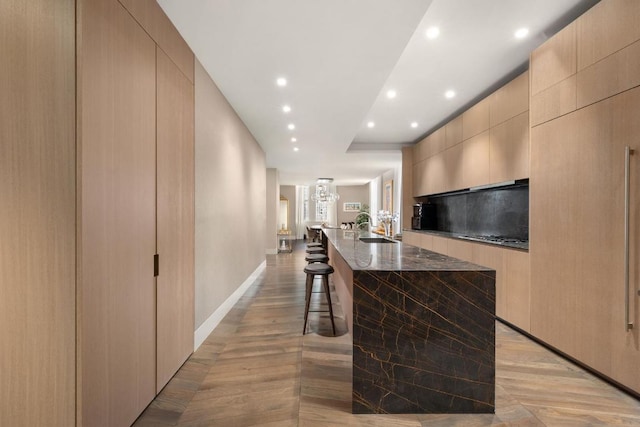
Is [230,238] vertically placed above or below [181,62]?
below

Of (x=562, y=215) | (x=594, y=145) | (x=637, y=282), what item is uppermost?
(x=594, y=145)

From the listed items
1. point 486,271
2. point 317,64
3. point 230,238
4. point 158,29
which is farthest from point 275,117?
point 486,271

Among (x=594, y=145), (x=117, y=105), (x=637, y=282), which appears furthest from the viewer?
(x=594, y=145)

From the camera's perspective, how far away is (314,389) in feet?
6.59

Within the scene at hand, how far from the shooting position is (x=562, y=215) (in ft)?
8.07

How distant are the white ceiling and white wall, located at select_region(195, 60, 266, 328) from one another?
1.04 feet

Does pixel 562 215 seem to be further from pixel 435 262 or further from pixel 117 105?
pixel 117 105

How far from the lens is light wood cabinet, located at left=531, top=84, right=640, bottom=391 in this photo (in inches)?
78.1

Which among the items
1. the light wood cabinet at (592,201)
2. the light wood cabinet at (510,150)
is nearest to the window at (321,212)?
the light wood cabinet at (510,150)

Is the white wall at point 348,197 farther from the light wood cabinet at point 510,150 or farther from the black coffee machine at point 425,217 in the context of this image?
the light wood cabinet at point 510,150

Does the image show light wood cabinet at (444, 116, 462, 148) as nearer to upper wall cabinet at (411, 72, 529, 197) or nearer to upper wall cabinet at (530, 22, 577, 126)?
upper wall cabinet at (411, 72, 529, 197)

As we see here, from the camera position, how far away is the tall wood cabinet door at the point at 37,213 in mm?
1009

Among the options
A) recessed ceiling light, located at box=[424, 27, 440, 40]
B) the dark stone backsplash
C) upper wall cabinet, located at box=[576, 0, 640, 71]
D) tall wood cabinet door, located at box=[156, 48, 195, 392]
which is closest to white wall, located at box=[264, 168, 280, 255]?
the dark stone backsplash

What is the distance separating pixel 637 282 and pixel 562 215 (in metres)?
0.73
